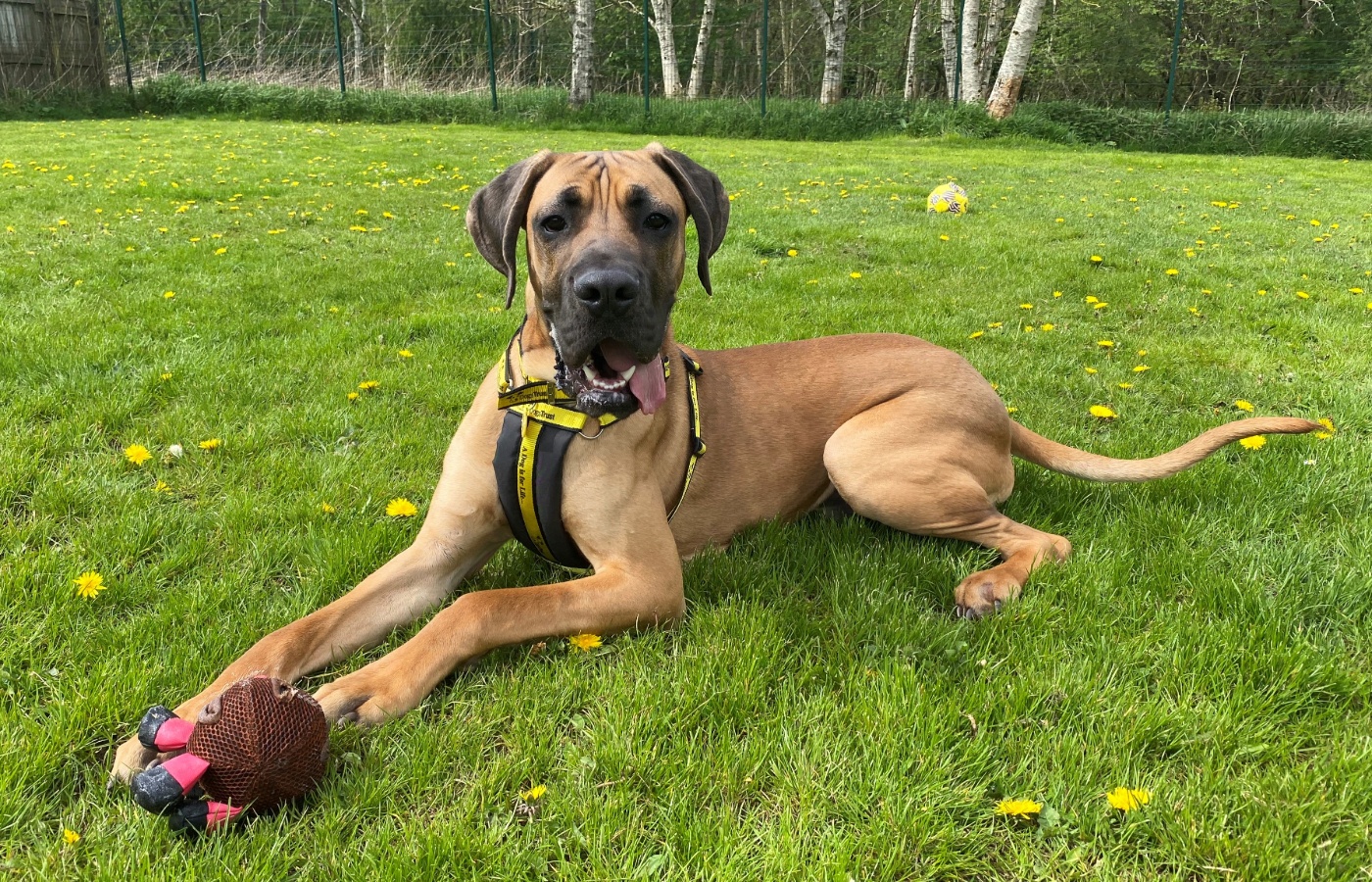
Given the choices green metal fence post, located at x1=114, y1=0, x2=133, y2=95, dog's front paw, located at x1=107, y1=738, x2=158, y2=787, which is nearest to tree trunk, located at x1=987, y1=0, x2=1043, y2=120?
dog's front paw, located at x1=107, y1=738, x2=158, y2=787

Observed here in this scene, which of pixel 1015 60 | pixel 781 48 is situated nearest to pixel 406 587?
pixel 1015 60

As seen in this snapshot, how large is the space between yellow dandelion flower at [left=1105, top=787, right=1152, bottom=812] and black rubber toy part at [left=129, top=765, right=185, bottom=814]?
207 centimetres

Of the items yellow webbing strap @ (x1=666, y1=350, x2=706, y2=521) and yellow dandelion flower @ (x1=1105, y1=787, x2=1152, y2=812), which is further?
yellow webbing strap @ (x1=666, y1=350, x2=706, y2=521)

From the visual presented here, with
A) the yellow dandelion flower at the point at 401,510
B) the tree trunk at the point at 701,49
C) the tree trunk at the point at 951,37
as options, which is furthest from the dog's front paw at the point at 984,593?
the tree trunk at the point at 701,49

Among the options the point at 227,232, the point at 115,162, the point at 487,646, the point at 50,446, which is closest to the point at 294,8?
the point at 115,162

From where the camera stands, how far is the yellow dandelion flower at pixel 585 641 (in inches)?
98.3

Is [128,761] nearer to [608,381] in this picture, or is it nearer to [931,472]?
[608,381]

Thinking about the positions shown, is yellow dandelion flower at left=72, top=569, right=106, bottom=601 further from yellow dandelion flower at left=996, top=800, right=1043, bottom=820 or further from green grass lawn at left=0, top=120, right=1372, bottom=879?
yellow dandelion flower at left=996, top=800, right=1043, bottom=820

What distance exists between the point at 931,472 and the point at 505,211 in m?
1.87

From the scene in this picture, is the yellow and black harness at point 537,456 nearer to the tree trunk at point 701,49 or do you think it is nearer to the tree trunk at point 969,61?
the tree trunk at point 969,61

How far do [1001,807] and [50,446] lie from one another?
156 inches

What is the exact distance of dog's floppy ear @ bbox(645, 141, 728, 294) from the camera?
3.09 m

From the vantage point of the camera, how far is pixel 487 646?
238 centimetres

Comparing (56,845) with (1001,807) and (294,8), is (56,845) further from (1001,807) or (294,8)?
(294,8)
